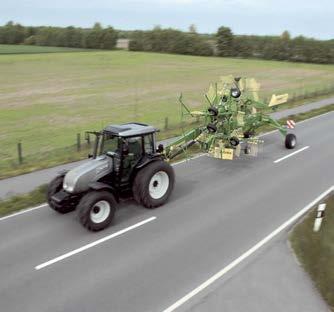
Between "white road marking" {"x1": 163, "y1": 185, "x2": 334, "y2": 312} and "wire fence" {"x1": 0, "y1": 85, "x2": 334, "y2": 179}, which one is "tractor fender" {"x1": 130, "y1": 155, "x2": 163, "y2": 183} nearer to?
"white road marking" {"x1": 163, "y1": 185, "x2": 334, "y2": 312}

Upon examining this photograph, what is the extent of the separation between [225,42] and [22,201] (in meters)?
82.5

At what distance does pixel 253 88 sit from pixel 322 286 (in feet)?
33.4

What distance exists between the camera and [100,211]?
10.7 meters

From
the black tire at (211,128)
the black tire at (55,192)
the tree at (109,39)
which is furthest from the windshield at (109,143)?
the tree at (109,39)

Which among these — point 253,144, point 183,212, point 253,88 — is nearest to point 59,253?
point 183,212

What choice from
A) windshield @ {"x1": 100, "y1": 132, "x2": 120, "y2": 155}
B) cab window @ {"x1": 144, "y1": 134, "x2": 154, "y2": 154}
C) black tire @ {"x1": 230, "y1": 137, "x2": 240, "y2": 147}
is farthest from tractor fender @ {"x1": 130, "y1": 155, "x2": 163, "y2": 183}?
black tire @ {"x1": 230, "y1": 137, "x2": 240, "y2": 147}

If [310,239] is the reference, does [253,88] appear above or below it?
above

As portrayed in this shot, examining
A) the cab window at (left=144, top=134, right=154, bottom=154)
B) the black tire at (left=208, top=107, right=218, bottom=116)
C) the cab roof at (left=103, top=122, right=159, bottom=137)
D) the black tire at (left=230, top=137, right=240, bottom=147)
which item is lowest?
the black tire at (left=230, top=137, right=240, bottom=147)

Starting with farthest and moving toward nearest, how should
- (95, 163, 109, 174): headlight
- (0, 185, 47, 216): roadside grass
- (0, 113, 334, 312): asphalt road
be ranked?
(0, 185, 47, 216): roadside grass < (95, 163, 109, 174): headlight < (0, 113, 334, 312): asphalt road

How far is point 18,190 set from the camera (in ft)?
44.3

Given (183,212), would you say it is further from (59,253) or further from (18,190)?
(18,190)

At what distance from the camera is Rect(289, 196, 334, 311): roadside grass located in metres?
8.35

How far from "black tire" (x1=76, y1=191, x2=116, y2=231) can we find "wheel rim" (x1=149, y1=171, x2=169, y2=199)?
1.60 meters

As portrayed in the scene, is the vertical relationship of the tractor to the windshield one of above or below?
below
